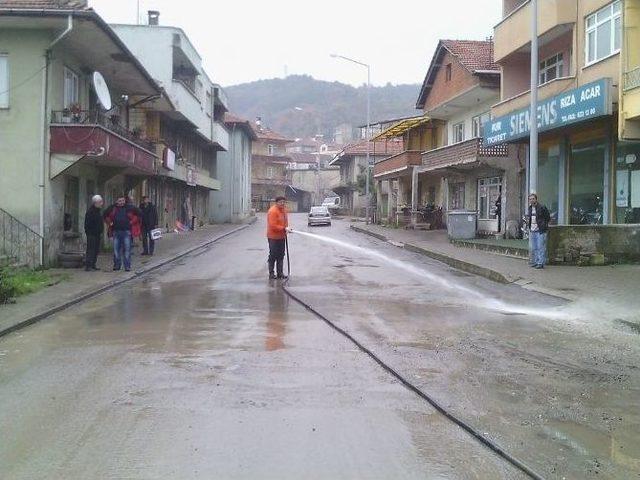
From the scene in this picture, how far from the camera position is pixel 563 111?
1928cm

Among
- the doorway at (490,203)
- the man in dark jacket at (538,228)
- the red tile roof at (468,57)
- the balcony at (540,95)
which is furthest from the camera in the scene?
the red tile roof at (468,57)

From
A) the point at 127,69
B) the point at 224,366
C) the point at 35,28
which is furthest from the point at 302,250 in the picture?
the point at 224,366

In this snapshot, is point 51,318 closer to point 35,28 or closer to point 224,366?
point 224,366

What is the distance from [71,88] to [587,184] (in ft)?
51.8

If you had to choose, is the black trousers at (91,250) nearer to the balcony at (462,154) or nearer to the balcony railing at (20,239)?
the balcony railing at (20,239)

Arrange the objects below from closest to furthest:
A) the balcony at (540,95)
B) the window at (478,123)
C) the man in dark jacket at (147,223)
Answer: the man in dark jacket at (147,223) → the balcony at (540,95) → the window at (478,123)

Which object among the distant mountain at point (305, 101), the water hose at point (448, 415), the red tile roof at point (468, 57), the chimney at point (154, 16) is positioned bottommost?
the water hose at point (448, 415)

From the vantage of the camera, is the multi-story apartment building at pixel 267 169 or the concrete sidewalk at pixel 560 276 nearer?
the concrete sidewalk at pixel 560 276

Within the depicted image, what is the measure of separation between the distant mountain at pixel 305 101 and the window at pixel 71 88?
101m

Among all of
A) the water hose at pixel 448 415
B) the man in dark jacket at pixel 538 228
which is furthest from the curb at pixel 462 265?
the water hose at pixel 448 415

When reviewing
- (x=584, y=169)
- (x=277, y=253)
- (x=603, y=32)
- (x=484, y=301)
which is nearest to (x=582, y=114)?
(x=603, y=32)

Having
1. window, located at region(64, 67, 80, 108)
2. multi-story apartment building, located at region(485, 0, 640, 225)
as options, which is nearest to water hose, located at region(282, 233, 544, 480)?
multi-story apartment building, located at region(485, 0, 640, 225)

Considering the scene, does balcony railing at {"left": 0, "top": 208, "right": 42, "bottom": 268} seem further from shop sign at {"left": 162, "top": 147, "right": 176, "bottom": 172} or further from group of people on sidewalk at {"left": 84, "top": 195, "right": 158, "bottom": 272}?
shop sign at {"left": 162, "top": 147, "right": 176, "bottom": 172}

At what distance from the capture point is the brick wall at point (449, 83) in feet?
103
